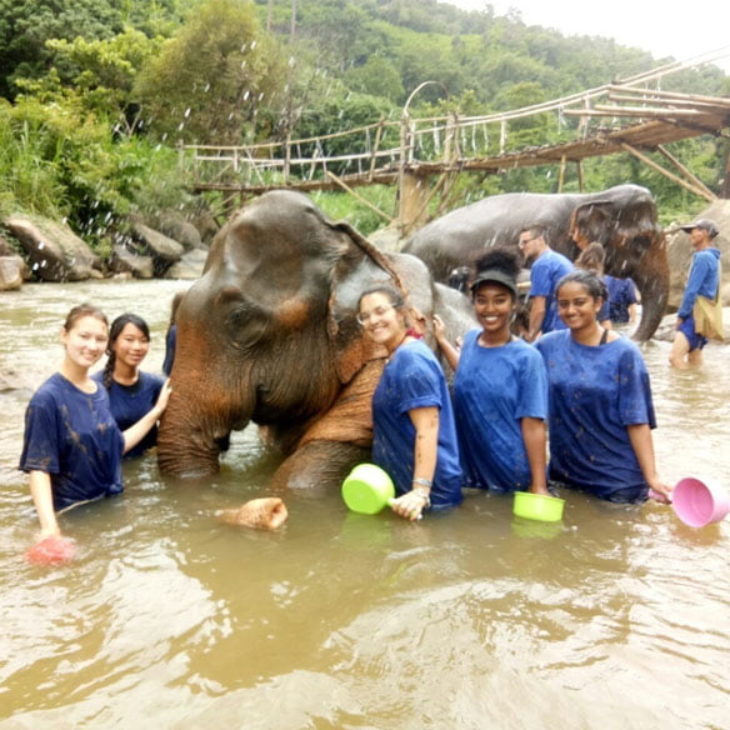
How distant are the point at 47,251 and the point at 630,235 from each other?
11.6m

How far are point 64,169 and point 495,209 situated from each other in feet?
45.6

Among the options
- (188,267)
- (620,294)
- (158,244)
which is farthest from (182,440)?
(188,267)

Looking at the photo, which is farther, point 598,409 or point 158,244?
point 158,244

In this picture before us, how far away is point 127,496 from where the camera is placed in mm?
3428

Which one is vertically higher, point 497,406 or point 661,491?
point 497,406

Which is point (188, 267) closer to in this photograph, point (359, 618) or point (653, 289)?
point (653, 289)

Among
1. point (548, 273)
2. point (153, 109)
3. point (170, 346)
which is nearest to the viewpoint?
point (170, 346)

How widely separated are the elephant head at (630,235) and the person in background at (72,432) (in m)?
5.87

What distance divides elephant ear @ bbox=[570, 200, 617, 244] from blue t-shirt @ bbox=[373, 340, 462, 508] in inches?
220

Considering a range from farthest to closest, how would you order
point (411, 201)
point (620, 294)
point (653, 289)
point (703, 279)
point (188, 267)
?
point (188, 267)
point (411, 201)
point (620, 294)
point (653, 289)
point (703, 279)

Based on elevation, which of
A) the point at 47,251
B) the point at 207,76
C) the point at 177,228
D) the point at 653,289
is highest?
the point at 207,76

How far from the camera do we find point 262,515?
297 centimetres

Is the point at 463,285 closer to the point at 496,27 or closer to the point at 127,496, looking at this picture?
the point at 127,496

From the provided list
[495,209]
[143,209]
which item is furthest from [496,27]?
[495,209]
